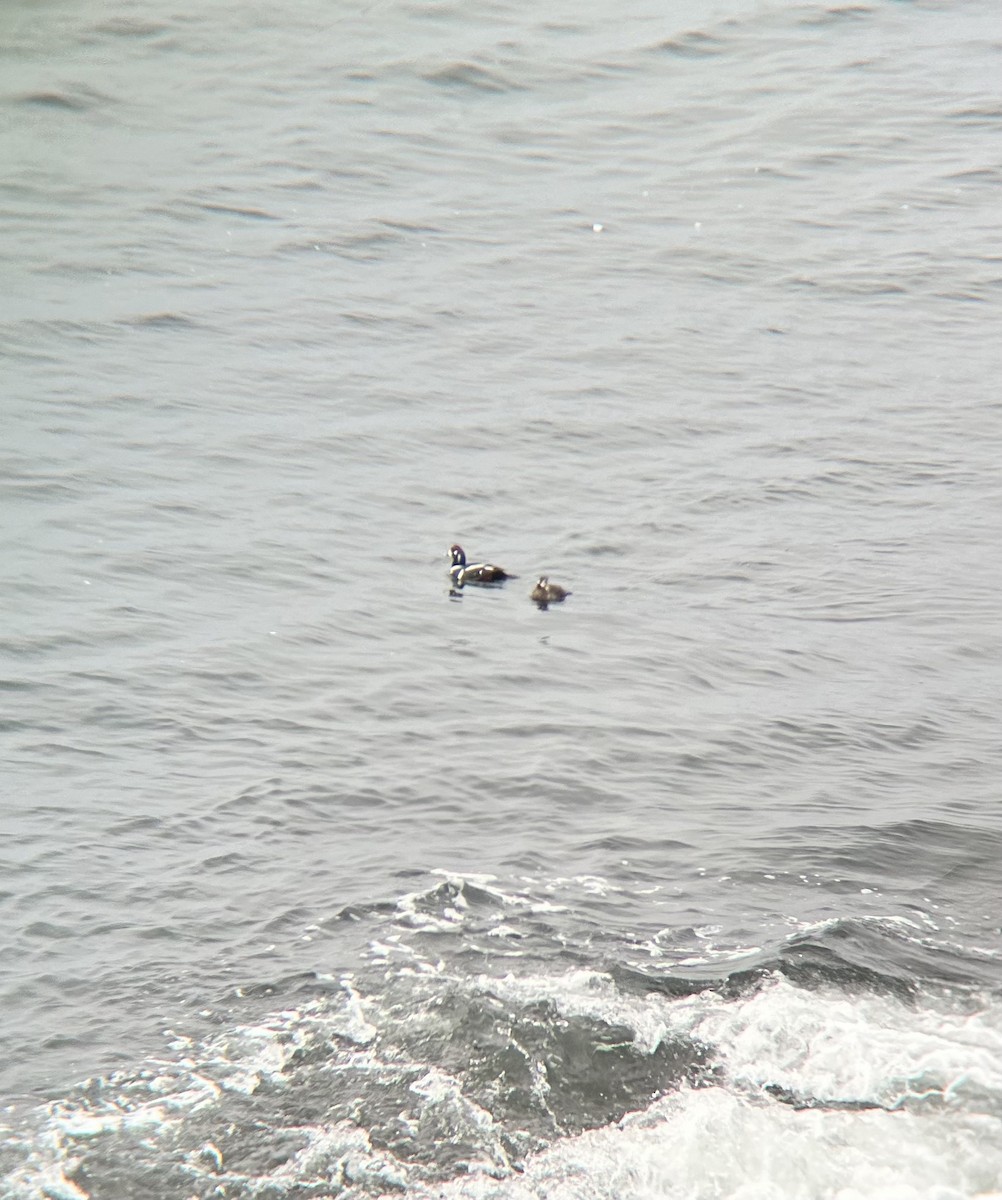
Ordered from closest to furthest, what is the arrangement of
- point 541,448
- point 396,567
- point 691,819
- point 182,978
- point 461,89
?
point 182,978 → point 691,819 → point 396,567 → point 541,448 → point 461,89

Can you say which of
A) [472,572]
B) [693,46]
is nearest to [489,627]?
[472,572]

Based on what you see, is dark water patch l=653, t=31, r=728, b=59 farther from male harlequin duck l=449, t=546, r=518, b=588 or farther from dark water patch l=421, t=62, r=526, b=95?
male harlequin duck l=449, t=546, r=518, b=588

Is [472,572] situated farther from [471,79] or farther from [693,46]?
[693,46]

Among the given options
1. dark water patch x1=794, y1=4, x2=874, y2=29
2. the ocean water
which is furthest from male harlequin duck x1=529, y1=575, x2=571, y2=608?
dark water patch x1=794, y1=4, x2=874, y2=29

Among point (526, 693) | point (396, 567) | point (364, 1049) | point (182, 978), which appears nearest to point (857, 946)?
point (364, 1049)

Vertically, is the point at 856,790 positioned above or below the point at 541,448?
below

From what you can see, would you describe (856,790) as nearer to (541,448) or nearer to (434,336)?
(541,448)

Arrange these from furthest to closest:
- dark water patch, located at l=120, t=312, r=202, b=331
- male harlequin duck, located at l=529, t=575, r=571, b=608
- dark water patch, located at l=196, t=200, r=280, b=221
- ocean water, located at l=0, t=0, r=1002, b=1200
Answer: dark water patch, located at l=196, t=200, r=280, b=221 → dark water patch, located at l=120, t=312, r=202, b=331 → male harlequin duck, located at l=529, t=575, r=571, b=608 → ocean water, located at l=0, t=0, r=1002, b=1200
